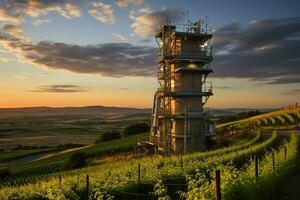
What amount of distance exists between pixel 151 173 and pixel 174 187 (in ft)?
5.13

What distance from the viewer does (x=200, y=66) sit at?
4638 centimetres

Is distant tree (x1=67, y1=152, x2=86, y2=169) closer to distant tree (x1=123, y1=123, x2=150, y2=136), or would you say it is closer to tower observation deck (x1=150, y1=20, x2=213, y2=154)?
tower observation deck (x1=150, y1=20, x2=213, y2=154)

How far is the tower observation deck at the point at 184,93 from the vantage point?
44.8 meters

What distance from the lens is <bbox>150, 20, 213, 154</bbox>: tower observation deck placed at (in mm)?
44750

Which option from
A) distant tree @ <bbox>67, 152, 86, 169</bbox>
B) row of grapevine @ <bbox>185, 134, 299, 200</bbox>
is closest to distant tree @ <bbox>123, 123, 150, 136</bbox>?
distant tree @ <bbox>67, 152, 86, 169</bbox>

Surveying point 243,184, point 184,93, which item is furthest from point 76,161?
point 243,184

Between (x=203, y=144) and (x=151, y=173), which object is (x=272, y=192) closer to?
(x=151, y=173)

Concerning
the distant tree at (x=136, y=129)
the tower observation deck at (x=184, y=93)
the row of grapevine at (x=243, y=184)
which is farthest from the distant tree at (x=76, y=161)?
the distant tree at (x=136, y=129)

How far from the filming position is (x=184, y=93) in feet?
145

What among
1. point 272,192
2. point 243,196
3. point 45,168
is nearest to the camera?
point 243,196

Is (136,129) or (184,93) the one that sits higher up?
(184,93)

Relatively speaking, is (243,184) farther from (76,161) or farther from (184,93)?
(76,161)

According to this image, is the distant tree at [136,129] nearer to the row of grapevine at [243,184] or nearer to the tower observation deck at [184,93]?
the tower observation deck at [184,93]

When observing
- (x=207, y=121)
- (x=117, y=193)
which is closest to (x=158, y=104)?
(x=207, y=121)
